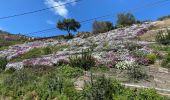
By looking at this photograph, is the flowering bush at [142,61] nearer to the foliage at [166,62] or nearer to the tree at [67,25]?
the foliage at [166,62]

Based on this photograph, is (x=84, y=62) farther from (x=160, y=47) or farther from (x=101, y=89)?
(x=160, y=47)

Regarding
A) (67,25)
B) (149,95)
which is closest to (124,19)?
(67,25)

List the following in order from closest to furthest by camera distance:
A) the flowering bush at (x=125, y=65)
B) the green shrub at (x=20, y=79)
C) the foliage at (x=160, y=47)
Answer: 1. the green shrub at (x=20, y=79)
2. the flowering bush at (x=125, y=65)
3. the foliage at (x=160, y=47)

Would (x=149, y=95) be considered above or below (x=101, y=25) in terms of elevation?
below

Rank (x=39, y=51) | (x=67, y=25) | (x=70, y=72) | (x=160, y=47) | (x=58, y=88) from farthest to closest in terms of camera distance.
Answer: (x=67, y=25)
(x=39, y=51)
(x=160, y=47)
(x=70, y=72)
(x=58, y=88)

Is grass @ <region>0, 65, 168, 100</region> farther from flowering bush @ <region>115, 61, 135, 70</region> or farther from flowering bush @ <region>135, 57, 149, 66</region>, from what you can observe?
flowering bush @ <region>135, 57, 149, 66</region>

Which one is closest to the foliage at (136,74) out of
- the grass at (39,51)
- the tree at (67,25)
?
the grass at (39,51)

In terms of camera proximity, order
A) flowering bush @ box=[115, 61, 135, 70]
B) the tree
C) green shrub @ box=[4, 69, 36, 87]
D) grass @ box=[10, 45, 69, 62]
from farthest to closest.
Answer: the tree < grass @ box=[10, 45, 69, 62] < flowering bush @ box=[115, 61, 135, 70] < green shrub @ box=[4, 69, 36, 87]

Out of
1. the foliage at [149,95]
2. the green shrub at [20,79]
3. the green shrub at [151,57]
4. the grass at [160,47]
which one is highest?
the grass at [160,47]

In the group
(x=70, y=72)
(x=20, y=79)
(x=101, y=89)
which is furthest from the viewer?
(x=20, y=79)

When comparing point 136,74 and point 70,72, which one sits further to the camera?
point 70,72

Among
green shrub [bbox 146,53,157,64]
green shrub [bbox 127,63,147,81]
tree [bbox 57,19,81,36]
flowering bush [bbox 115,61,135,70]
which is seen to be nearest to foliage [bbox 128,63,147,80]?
green shrub [bbox 127,63,147,81]

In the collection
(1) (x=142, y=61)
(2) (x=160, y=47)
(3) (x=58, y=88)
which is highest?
(2) (x=160, y=47)

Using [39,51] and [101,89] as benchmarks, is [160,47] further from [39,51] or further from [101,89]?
[39,51]
